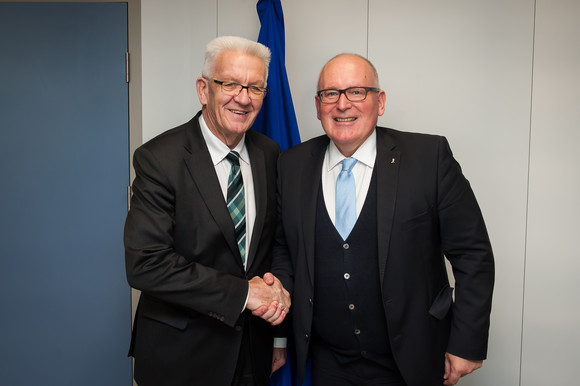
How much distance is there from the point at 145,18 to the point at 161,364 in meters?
1.80

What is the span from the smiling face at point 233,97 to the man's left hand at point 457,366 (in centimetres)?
116

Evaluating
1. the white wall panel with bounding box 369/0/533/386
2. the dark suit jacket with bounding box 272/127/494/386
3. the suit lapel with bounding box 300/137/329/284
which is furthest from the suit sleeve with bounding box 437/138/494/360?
the white wall panel with bounding box 369/0/533/386

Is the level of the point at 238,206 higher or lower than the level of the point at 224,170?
lower

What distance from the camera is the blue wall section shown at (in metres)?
2.50

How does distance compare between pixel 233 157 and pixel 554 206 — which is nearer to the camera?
pixel 233 157

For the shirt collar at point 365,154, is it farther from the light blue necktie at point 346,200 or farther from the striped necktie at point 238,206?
the striped necktie at point 238,206

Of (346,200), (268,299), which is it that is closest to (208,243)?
(268,299)

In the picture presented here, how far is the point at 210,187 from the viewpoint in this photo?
1.60 m

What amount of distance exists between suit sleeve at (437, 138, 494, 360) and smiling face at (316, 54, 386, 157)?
30 cm

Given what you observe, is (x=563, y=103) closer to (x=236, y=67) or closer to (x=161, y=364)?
(x=236, y=67)

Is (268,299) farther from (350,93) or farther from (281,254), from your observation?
(350,93)

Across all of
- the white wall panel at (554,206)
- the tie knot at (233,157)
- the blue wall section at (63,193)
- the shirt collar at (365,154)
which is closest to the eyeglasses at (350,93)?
the shirt collar at (365,154)

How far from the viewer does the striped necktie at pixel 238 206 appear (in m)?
1.65

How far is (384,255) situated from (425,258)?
17cm
